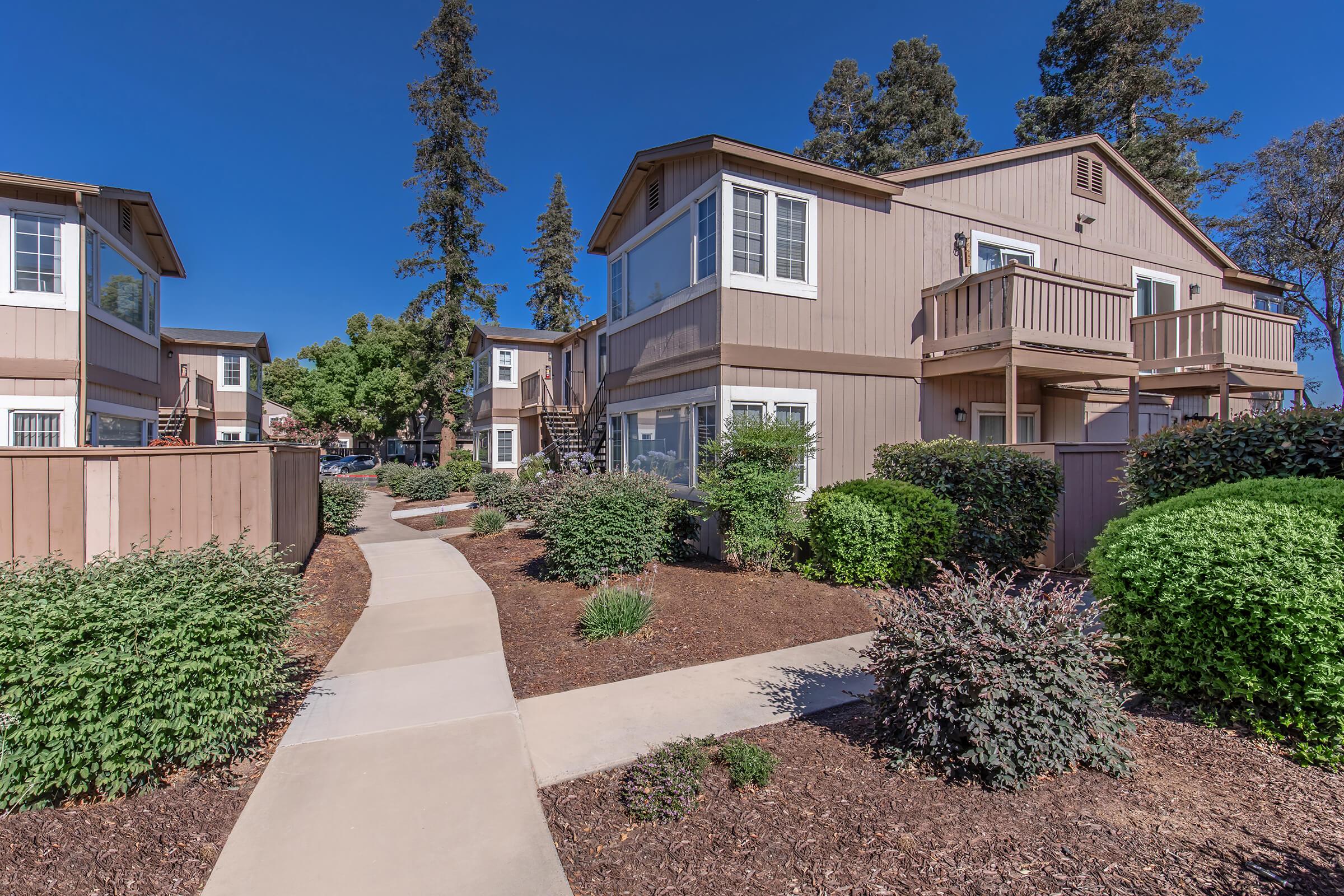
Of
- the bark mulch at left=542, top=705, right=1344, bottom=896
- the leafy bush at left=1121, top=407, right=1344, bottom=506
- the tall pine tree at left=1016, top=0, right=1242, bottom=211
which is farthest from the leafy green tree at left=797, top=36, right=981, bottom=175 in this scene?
the bark mulch at left=542, top=705, right=1344, bottom=896

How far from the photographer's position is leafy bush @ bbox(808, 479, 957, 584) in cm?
716

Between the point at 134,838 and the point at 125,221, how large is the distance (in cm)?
1314

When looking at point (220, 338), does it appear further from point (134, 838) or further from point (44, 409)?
point (134, 838)

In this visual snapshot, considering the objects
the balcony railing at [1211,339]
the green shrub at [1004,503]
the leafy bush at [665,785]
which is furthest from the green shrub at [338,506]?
the balcony railing at [1211,339]

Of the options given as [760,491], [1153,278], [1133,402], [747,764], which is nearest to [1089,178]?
[1153,278]

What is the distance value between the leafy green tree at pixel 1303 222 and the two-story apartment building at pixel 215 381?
36.1 meters

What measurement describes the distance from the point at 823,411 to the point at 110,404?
40.9 ft

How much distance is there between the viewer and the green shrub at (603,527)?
7.62 metres

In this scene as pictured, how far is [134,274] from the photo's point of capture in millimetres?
11828

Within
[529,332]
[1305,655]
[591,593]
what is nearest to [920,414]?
[591,593]

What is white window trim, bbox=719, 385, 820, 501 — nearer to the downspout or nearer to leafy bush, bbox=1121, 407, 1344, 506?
leafy bush, bbox=1121, 407, 1344, 506

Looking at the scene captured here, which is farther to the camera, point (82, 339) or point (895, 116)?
point (895, 116)

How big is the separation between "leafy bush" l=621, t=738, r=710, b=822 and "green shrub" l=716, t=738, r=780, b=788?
0.44 ft

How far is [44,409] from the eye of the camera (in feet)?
29.9
